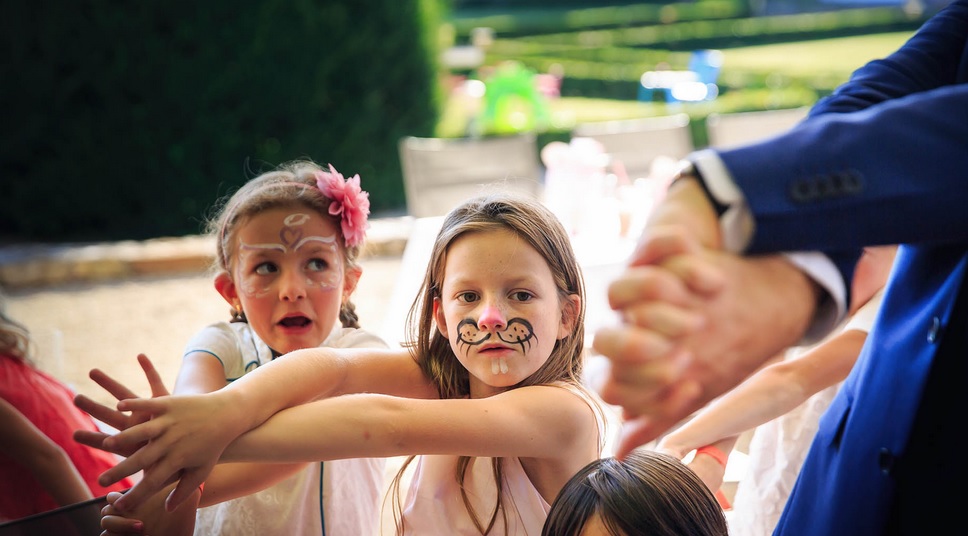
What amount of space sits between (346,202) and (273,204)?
14 cm

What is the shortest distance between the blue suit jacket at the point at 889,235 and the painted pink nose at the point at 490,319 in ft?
1.55

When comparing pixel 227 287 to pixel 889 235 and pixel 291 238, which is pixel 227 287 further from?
pixel 889 235

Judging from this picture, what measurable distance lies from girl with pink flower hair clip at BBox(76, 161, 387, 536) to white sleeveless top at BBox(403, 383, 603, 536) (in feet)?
0.86

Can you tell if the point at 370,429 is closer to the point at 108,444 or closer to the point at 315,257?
the point at 108,444

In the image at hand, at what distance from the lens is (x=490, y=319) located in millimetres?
1348

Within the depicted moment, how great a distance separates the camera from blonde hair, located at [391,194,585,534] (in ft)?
4.77

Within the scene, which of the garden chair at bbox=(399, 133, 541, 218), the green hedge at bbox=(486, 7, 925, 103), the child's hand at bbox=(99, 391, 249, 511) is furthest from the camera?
the green hedge at bbox=(486, 7, 925, 103)

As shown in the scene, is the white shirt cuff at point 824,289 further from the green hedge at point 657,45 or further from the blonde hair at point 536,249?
the green hedge at point 657,45

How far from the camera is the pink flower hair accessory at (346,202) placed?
1.80m

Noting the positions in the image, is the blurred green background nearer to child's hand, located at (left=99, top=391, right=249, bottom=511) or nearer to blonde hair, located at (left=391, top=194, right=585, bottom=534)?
blonde hair, located at (left=391, top=194, right=585, bottom=534)

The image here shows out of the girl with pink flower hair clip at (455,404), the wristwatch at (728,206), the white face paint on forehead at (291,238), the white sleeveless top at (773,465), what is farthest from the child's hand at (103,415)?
the white sleeveless top at (773,465)

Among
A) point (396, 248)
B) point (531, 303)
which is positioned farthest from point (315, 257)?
point (396, 248)

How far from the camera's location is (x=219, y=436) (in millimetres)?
1052

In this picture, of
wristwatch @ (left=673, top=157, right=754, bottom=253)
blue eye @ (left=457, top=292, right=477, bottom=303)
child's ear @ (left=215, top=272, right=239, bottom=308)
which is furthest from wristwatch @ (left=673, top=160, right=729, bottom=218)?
child's ear @ (left=215, top=272, right=239, bottom=308)
